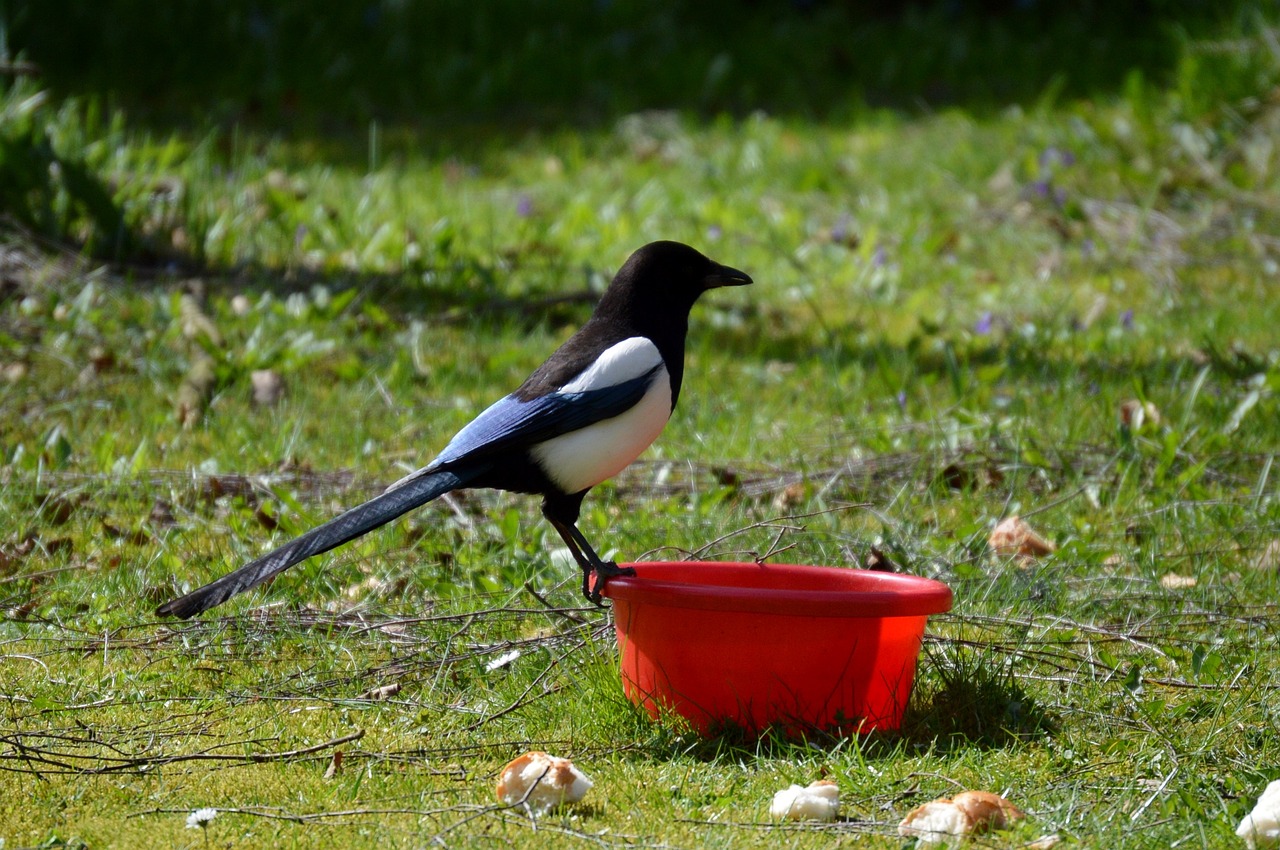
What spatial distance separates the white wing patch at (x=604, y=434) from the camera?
2.98m

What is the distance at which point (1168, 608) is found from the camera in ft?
10.7

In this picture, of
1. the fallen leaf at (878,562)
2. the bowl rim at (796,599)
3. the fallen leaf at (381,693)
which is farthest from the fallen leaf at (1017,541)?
the fallen leaf at (381,693)

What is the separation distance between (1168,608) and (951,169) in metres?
4.44

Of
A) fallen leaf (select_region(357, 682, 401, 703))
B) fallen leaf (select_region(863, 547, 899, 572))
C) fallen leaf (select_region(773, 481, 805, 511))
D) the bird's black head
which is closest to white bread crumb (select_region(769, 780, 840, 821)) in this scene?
fallen leaf (select_region(357, 682, 401, 703))

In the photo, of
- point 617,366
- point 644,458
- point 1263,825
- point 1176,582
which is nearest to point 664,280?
point 617,366

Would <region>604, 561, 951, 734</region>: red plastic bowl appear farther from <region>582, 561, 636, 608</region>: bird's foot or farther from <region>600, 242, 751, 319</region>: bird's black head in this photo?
<region>600, 242, 751, 319</region>: bird's black head

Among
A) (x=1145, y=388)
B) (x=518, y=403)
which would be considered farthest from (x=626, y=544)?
(x=1145, y=388)

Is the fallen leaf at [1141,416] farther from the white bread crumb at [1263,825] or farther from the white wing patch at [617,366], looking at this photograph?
the white bread crumb at [1263,825]

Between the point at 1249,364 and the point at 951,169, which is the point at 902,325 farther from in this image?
the point at 951,169

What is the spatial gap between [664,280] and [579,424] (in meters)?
0.44

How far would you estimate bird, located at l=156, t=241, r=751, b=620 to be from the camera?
9.55ft

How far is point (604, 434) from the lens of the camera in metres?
2.98

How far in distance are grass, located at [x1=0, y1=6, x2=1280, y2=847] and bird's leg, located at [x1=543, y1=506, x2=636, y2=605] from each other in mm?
101

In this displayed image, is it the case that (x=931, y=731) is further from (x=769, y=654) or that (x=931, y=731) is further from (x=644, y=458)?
(x=644, y=458)
